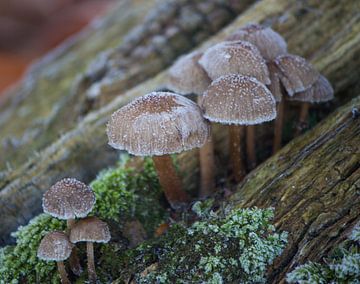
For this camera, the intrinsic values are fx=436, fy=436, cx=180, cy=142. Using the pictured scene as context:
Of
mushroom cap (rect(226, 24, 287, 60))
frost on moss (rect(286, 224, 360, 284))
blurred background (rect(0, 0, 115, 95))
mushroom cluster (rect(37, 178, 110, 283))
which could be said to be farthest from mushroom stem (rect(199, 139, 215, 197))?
blurred background (rect(0, 0, 115, 95))

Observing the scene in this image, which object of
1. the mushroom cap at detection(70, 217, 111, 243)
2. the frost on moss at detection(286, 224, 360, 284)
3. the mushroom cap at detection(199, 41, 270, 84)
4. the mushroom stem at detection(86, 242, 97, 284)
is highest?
the mushroom cap at detection(199, 41, 270, 84)

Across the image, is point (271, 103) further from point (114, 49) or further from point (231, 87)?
point (114, 49)

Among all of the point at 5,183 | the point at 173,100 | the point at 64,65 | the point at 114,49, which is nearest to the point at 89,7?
the point at 64,65

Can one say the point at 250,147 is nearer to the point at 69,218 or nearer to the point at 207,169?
the point at 207,169

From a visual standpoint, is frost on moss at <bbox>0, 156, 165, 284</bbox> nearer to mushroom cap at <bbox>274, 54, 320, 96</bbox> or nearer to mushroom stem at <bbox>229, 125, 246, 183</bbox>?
mushroom stem at <bbox>229, 125, 246, 183</bbox>

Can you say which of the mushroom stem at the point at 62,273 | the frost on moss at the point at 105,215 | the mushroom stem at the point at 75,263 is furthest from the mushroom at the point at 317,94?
the mushroom stem at the point at 62,273

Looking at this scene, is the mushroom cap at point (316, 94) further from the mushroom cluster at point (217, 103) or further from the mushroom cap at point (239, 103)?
the mushroom cap at point (239, 103)

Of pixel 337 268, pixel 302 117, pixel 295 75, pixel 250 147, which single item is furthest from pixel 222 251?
pixel 302 117
